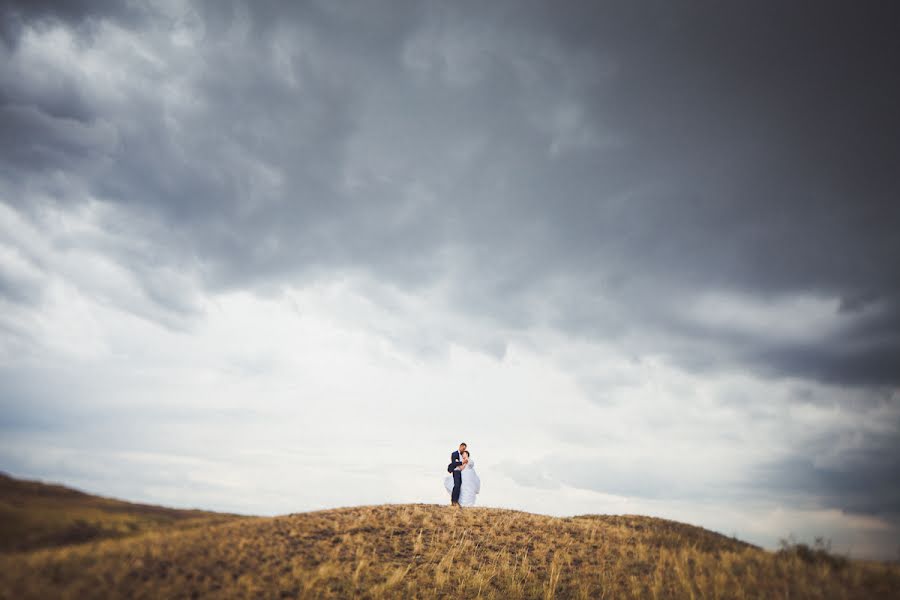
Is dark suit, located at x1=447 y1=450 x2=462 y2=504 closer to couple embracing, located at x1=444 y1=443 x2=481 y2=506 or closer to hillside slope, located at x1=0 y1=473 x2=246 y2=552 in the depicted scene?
couple embracing, located at x1=444 y1=443 x2=481 y2=506

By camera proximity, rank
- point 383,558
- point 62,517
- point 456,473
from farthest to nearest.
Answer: point 456,473 → point 383,558 → point 62,517

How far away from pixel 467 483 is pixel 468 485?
131 millimetres

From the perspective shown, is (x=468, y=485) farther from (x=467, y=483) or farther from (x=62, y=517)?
(x=62, y=517)

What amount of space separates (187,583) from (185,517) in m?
1.91

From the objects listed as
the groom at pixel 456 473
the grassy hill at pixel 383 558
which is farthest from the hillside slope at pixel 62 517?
the groom at pixel 456 473

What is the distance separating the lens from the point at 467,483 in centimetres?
2439

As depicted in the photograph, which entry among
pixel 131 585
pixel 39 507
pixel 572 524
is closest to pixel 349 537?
pixel 131 585

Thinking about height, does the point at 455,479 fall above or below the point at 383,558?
above

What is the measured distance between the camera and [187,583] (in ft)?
34.3

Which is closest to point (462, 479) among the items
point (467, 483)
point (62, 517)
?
point (467, 483)

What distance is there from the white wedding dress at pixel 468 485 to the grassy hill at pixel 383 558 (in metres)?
2.13

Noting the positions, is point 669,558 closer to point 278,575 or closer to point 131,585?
point 278,575

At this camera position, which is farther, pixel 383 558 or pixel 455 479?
A: pixel 455 479

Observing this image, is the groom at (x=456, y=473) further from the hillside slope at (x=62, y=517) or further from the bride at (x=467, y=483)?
the hillside slope at (x=62, y=517)
